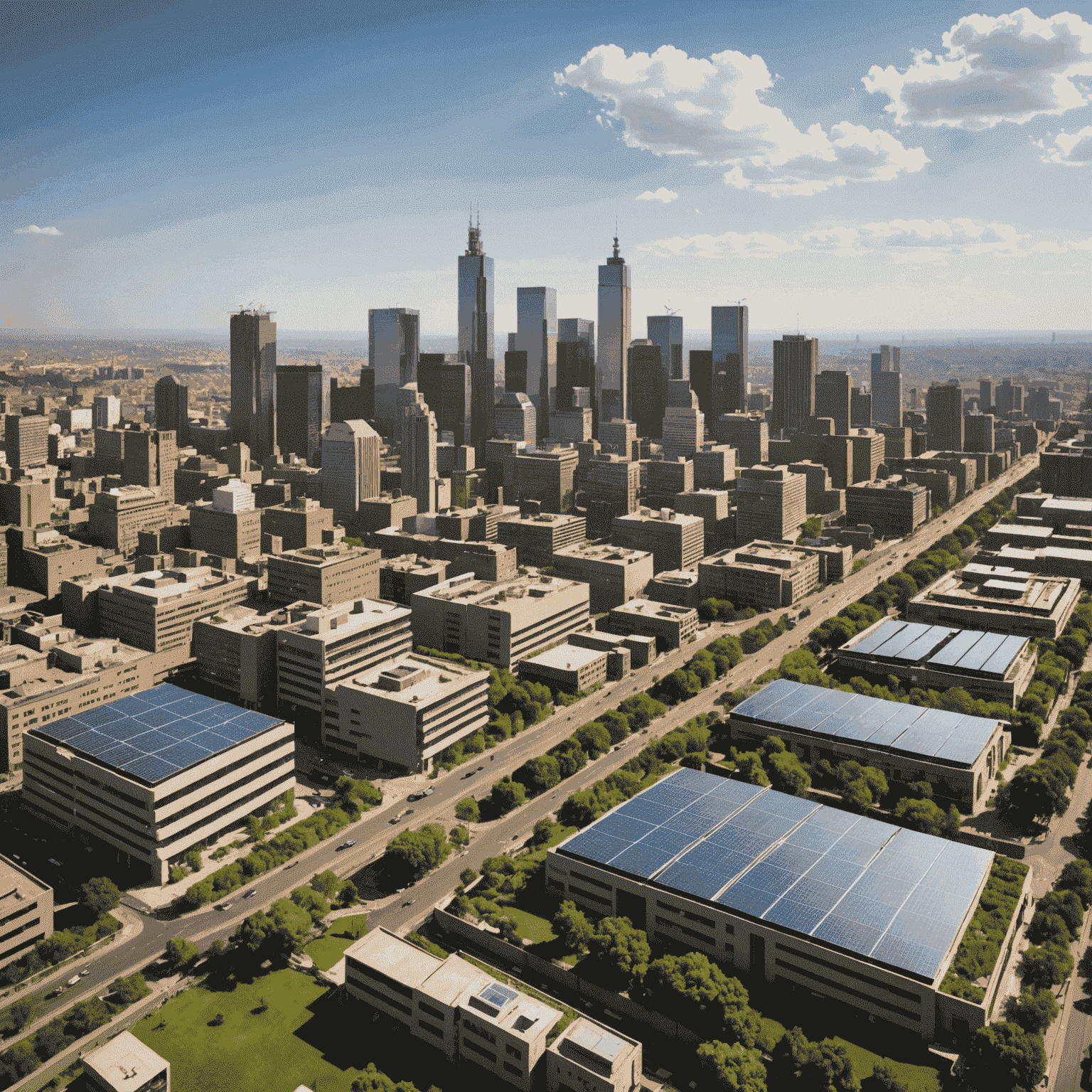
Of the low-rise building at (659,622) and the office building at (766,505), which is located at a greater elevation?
the office building at (766,505)

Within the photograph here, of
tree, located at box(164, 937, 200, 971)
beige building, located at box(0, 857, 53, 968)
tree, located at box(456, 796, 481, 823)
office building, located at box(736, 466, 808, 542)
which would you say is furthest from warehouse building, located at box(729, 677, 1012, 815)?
office building, located at box(736, 466, 808, 542)

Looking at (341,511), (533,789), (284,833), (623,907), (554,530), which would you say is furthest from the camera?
(341,511)

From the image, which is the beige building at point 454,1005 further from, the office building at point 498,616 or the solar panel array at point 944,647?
the solar panel array at point 944,647

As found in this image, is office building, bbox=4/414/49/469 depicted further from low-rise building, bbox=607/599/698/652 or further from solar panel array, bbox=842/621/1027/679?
solar panel array, bbox=842/621/1027/679

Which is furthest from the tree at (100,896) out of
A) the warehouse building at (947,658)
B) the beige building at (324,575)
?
the warehouse building at (947,658)

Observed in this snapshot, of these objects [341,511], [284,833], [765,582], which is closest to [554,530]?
[765,582]

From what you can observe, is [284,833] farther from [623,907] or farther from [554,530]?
[554,530]

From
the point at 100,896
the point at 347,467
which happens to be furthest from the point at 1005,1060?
the point at 347,467
